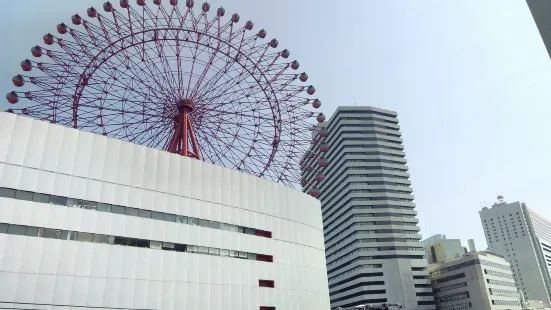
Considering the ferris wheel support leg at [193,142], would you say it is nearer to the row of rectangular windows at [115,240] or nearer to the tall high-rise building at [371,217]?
the row of rectangular windows at [115,240]

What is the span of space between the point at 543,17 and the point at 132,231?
27.7m

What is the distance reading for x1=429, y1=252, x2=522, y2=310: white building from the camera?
10269cm

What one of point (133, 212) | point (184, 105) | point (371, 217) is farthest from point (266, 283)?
point (371, 217)

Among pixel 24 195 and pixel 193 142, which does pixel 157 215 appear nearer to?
pixel 24 195

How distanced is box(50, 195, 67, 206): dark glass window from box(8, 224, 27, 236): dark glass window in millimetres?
2359

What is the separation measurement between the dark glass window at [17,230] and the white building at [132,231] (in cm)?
5

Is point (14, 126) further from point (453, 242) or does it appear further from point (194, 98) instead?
point (453, 242)

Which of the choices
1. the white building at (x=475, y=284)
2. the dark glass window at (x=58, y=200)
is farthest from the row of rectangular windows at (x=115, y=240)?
the white building at (x=475, y=284)

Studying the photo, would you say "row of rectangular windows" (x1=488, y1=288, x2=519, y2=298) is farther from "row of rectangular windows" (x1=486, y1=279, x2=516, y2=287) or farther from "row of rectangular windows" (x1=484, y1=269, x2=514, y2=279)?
"row of rectangular windows" (x1=484, y1=269, x2=514, y2=279)

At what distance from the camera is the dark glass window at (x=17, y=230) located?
86.4ft

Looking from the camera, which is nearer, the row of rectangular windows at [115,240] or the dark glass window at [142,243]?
the row of rectangular windows at [115,240]

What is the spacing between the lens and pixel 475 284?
340 ft

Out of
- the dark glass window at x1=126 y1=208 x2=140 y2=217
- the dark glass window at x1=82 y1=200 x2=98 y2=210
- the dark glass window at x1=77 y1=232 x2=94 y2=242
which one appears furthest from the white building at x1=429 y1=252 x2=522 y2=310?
the dark glass window at x1=77 y1=232 x2=94 y2=242

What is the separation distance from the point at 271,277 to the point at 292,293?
2732mm
